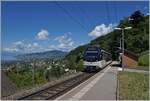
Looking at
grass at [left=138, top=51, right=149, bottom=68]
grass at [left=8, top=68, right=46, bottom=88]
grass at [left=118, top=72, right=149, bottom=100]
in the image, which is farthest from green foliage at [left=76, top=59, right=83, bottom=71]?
grass at [left=138, top=51, right=149, bottom=68]

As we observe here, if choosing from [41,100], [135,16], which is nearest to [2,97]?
[41,100]

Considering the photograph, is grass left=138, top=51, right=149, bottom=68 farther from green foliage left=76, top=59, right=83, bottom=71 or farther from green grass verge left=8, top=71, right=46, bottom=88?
green grass verge left=8, top=71, right=46, bottom=88

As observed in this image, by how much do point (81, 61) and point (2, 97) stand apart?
33858 mm

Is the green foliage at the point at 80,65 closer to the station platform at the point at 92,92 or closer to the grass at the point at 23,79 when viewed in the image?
the station platform at the point at 92,92

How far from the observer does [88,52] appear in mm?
48906

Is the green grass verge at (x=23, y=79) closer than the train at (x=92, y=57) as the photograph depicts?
Yes

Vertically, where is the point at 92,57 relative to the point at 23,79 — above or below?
above

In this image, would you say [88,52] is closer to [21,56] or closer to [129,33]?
[21,56]

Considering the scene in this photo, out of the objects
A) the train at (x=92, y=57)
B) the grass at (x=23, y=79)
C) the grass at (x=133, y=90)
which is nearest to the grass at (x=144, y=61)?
the train at (x=92, y=57)

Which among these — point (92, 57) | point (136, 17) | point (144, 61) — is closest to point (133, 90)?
point (92, 57)

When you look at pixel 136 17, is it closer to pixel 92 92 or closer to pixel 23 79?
pixel 23 79

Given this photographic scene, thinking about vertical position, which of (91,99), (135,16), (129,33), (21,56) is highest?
(135,16)

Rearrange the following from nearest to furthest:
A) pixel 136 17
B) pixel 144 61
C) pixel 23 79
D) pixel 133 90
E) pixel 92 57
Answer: pixel 133 90 → pixel 23 79 → pixel 92 57 → pixel 144 61 → pixel 136 17

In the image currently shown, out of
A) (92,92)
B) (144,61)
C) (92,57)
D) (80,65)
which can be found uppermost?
(92,57)
